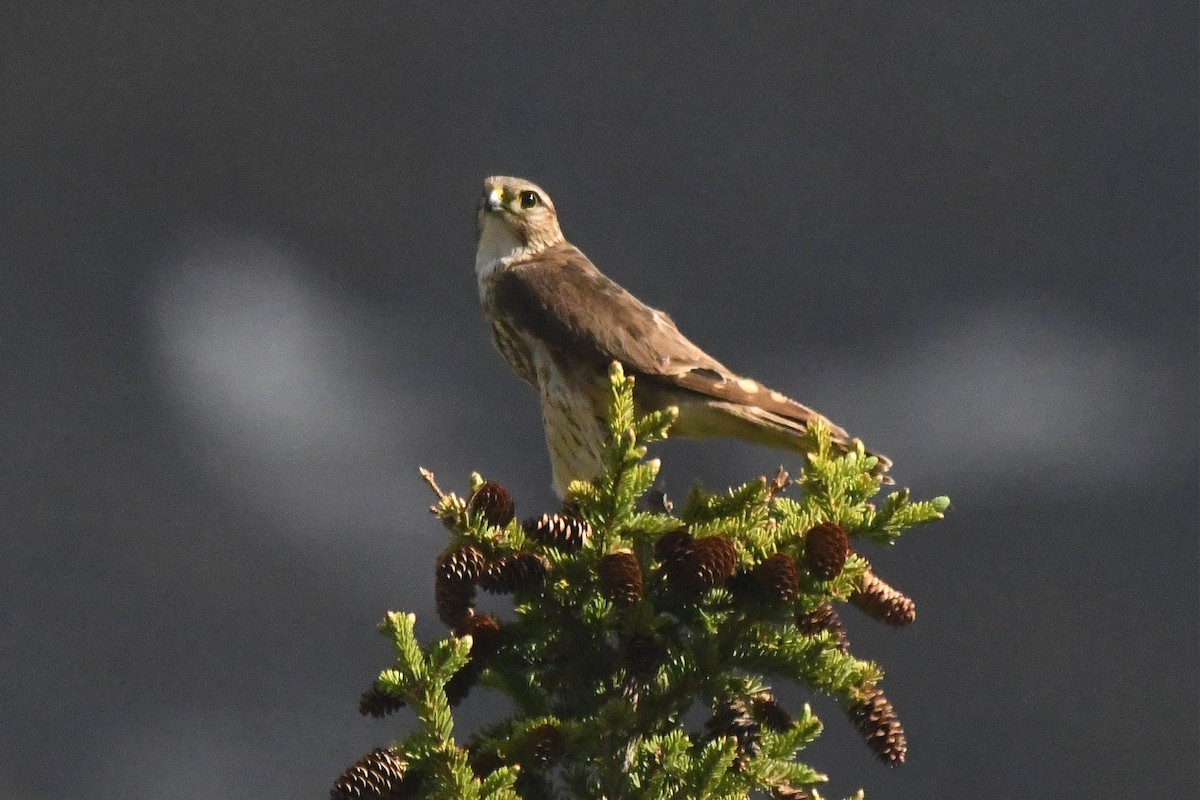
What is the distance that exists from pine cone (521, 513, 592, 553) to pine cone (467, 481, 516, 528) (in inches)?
2.6

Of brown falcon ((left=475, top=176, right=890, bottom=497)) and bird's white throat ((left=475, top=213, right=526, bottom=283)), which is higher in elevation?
bird's white throat ((left=475, top=213, right=526, bottom=283))

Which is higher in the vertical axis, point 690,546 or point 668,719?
point 690,546

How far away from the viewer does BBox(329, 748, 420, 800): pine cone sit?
150 centimetres

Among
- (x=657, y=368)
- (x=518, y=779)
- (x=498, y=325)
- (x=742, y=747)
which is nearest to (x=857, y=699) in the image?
(x=742, y=747)

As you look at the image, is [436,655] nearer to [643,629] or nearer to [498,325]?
[643,629]

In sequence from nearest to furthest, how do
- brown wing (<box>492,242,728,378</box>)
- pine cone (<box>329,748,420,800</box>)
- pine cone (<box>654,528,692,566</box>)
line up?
pine cone (<box>329,748,420,800</box>) < pine cone (<box>654,528,692,566</box>) < brown wing (<box>492,242,728,378</box>)

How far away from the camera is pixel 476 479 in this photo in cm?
174

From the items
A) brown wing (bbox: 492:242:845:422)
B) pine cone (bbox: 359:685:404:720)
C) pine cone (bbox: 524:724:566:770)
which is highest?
brown wing (bbox: 492:242:845:422)

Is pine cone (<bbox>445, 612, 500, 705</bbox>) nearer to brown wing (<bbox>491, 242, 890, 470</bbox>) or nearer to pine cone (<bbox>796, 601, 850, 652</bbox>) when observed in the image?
pine cone (<bbox>796, 601, 850, 652</bbox>)

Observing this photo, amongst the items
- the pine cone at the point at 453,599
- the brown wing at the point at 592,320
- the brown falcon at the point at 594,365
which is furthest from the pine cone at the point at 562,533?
the brown wing at the point at 592,320

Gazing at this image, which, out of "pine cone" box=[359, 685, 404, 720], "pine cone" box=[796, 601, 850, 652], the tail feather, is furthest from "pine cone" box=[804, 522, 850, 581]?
the tail feather

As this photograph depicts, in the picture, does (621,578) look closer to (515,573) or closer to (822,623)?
(515,573)

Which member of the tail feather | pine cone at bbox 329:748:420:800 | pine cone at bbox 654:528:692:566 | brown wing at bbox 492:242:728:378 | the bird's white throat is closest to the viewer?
pine cone at bbox 329:748:420:800

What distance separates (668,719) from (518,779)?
0.20 metres
